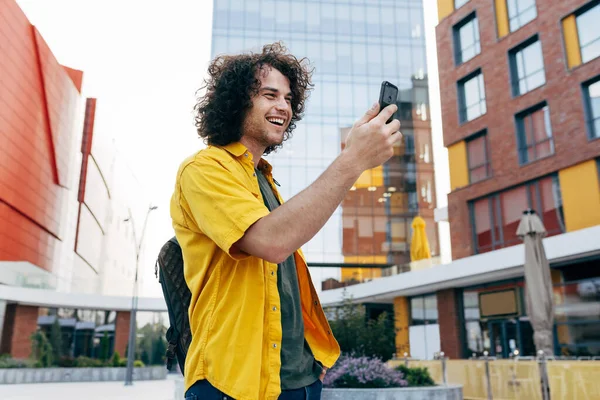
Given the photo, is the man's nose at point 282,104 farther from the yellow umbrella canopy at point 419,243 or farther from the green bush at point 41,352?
the green bush at point 41,352

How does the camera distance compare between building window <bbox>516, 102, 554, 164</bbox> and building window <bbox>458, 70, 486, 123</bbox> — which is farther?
building window <bbox>458, 70, 486, 123</bbox>

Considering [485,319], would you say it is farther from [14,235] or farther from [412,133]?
[14,235]

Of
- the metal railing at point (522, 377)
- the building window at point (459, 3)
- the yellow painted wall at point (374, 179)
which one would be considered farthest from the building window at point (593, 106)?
the yellow painted wall at point (374, 179)

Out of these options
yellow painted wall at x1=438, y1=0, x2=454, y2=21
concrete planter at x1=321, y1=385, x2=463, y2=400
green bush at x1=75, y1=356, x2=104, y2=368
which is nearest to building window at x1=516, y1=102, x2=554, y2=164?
yellow painted wall at x1=438, y1=0, x2=454, y2=21

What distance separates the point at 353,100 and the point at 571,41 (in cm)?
2500

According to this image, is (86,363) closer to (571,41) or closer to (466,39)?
(466,39)

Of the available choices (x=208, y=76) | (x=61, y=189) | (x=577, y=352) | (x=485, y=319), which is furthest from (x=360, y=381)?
(x=61, y=189)

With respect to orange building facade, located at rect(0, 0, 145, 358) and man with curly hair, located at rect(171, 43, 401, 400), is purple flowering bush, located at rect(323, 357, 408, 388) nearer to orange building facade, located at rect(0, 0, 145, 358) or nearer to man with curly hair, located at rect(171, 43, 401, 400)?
man with curly hair, located at rect(171, 43, 401, 400)

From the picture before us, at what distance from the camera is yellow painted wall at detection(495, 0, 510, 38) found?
26062 mm

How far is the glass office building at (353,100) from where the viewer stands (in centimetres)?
4306

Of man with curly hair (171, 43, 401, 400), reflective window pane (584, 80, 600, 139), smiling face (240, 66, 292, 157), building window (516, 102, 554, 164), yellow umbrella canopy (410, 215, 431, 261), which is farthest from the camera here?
yellow umbrella canopy (410, 215, 431, 261)

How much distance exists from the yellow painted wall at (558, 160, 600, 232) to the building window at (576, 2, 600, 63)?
4.42m

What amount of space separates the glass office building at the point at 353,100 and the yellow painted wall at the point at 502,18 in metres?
17.8

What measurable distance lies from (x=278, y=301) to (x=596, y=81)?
2320 cm
